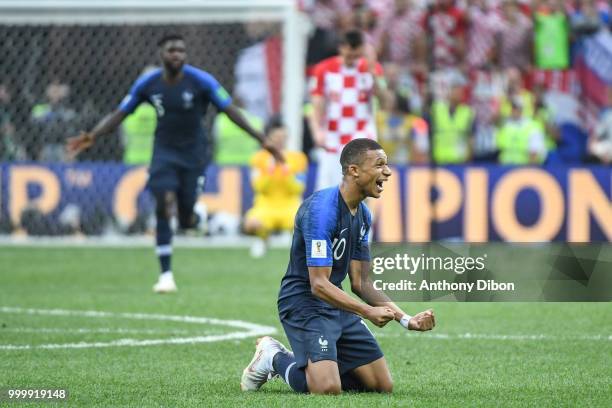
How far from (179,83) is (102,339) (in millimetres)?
3657

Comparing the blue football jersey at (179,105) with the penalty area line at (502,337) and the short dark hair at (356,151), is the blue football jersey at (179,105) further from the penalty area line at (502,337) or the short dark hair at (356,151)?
the short dark hair at (356,151)

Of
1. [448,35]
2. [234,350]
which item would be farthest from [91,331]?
[448,35]

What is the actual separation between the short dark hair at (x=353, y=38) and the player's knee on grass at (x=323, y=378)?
691 centimetres

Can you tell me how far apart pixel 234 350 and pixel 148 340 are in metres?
0.73

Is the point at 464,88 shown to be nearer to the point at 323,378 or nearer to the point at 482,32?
the point at 482,32

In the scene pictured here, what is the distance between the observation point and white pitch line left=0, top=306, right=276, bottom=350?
29.0ft

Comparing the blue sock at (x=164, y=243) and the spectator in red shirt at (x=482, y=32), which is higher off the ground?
the spectator in red shirt at (x=482, y=32)

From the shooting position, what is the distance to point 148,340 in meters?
9.15

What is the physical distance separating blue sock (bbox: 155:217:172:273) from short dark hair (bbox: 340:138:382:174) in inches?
225

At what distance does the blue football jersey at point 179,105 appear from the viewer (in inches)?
481

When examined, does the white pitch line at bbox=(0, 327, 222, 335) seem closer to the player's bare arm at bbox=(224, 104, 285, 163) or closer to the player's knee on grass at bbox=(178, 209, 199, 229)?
the player's bare arm at bbox=(224, 104, 285, 163)

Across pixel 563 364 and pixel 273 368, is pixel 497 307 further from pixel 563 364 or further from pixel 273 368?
pixel 273 368

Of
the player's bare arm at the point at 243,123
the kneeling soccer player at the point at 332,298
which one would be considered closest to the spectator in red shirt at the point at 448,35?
the player's bare arm at the point at 243,123

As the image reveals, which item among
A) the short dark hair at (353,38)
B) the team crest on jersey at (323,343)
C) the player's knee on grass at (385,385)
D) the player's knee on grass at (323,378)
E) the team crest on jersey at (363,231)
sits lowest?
the player's knee on grass at (385,385)
